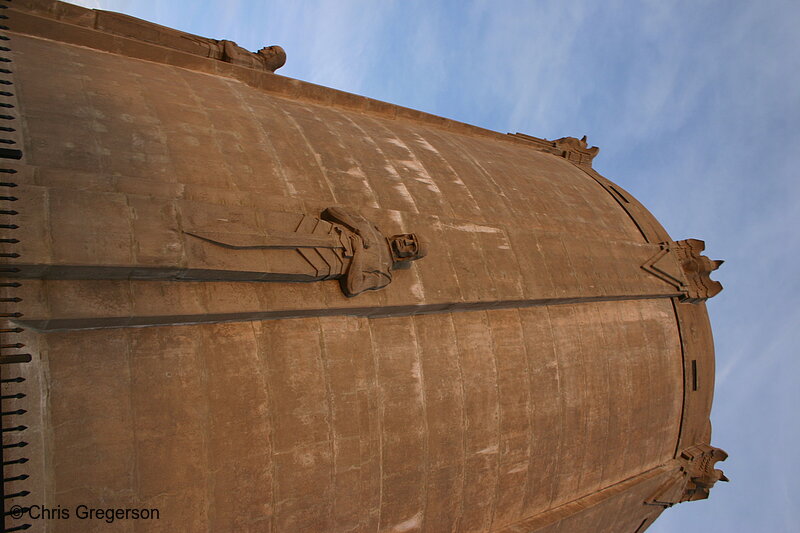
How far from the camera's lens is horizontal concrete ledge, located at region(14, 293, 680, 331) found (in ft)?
24.2

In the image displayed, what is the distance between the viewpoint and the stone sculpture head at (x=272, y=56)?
51.1ft

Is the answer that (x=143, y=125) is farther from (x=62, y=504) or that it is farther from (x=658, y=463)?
(x=658, y=463)

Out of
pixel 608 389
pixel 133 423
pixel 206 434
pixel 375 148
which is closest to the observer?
pixel 133 423

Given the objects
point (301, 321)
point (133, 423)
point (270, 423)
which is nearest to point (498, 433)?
point (301, 321)

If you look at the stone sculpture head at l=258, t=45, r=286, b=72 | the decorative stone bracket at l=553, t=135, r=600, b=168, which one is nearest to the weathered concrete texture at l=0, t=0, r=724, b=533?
the stone sculpture head at l=258, t=45, r=286, b=72

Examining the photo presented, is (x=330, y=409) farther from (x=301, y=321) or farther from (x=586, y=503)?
(x=586, y=503)

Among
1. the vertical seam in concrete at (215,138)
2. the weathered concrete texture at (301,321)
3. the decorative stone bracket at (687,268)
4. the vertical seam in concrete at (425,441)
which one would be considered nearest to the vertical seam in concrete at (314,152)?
the weathered concrete texture at (301,321)

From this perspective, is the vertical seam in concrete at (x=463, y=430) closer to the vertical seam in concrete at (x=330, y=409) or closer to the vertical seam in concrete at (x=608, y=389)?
the vertical seam in concrete at (x=330, y=409)

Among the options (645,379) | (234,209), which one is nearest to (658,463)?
(645,379)

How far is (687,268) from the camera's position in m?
18.6

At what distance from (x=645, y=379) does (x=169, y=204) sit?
13.1 metres

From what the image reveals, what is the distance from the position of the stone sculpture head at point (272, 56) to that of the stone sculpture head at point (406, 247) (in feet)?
25.2

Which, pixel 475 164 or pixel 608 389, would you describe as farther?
pixel 475 164

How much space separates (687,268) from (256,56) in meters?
14.4
